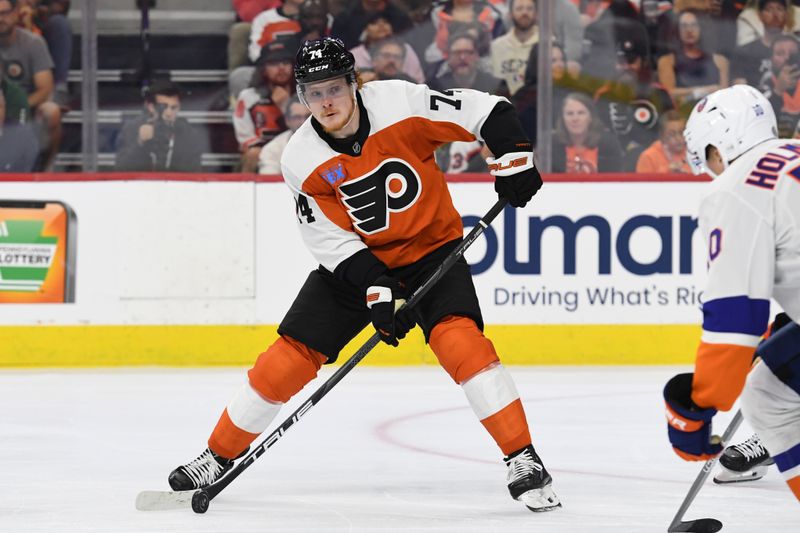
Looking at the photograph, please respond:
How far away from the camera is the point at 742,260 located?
200 centimetres

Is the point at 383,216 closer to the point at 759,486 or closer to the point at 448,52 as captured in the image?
the point at 759,486

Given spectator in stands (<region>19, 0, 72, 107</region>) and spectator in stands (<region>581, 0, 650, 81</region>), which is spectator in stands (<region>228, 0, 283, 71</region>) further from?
spectator in stands (<region>581, 0, 650, 81</region>)

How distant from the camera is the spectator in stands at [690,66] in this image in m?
6.02

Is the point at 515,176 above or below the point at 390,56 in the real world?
below

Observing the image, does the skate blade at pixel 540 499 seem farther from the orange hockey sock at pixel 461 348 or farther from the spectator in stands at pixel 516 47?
the spectator in stands at pixel 516 47

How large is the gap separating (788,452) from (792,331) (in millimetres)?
235

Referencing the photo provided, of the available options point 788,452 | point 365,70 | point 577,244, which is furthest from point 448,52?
point 788,452

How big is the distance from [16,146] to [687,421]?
14.6ft

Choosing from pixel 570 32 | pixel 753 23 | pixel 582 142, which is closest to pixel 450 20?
pixel 570 32

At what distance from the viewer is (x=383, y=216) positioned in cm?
314

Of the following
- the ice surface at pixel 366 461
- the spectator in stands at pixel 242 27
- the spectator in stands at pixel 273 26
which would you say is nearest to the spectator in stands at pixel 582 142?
the ice surface at pixel 366 461

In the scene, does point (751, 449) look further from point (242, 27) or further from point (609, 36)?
point (242, 27)

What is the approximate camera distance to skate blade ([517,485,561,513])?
9.62 feet

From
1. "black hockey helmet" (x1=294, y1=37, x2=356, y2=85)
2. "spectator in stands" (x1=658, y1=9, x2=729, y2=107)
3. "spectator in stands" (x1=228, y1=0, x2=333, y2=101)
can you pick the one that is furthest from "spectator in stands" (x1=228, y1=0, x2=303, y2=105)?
"black hockey helmet" (x1=294, y1=37, x2=356, y2=85)
